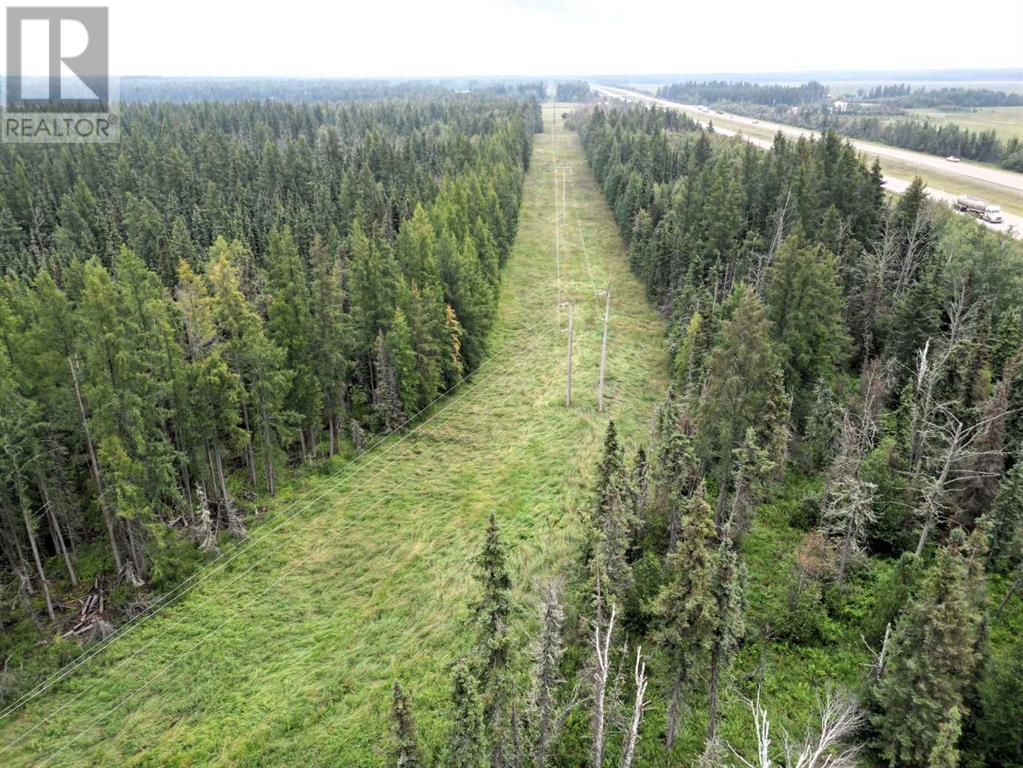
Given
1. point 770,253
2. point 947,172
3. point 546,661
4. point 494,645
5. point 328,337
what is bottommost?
point 546,661

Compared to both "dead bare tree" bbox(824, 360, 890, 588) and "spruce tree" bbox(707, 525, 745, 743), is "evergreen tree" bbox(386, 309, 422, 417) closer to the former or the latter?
"dead bare tree" bbox(824, 360, 890, 588)

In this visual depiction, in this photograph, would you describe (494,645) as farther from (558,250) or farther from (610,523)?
(558,250)

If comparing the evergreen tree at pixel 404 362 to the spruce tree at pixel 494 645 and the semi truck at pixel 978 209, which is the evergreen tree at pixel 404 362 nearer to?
the spruce tree at pixel 494 645

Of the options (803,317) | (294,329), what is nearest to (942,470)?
(803,317)

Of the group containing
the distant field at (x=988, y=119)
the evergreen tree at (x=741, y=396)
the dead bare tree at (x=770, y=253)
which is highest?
the distant field at (x=988, y=119)

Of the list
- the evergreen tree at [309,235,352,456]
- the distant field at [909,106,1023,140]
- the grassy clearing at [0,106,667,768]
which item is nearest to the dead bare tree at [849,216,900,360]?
the grassy clearing at [0,106,667,768]

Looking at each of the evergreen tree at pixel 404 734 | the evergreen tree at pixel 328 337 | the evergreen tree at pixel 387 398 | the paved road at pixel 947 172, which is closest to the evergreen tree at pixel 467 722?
the evergreen tree at pixel 404 734

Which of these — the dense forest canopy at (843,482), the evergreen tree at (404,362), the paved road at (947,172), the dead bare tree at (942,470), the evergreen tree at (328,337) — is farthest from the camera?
the paved road at (947,172)
